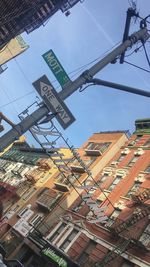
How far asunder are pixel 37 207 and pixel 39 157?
14016mm

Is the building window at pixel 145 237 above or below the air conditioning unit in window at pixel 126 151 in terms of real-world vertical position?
below

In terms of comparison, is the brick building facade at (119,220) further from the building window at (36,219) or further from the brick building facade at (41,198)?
the building window at (36,219)

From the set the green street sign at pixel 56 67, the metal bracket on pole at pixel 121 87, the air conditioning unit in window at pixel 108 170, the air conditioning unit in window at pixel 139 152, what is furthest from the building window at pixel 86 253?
the green street sign at pixel 56 67

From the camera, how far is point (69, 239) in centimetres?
3203

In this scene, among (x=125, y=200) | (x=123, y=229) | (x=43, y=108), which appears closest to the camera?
(x=43, y=108)

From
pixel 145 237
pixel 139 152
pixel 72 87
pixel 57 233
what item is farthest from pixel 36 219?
pixel 72 87

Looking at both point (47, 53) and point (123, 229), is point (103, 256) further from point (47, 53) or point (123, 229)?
point (47, 53)

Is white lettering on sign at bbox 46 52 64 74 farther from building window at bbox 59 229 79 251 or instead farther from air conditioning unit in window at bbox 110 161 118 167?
air conditioning unit in window at bbox 110 161 118 167

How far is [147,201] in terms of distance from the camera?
92.4 ft

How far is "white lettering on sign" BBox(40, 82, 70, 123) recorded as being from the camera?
12.6 metres

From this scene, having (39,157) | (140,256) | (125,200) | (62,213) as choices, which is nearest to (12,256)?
(62,213)

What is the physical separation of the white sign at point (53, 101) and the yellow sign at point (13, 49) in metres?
49.3

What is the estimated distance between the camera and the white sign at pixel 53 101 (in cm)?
1254

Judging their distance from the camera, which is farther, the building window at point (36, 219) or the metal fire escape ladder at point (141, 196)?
the building window at point (36, 219)
